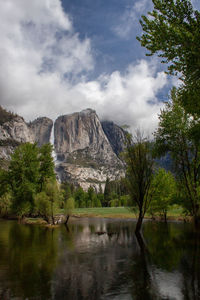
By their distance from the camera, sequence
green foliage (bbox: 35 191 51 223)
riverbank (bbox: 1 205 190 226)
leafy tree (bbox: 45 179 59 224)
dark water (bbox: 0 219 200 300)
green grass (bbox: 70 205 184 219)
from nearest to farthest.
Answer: dark water (bbox: 0 219 200 300) < green foliage (bbox: 35 191 51 223) < leafy tree (bbox: 45 179 59 224) < riverbank (bbox: 1 205 190 226) < green grass (bbox: 70 205 184 219)

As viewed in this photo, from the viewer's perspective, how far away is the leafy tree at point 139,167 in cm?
2930

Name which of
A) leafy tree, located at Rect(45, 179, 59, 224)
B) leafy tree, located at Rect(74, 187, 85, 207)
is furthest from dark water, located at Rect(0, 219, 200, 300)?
leafy tree, located at Rect(74, 187, 85, 207)

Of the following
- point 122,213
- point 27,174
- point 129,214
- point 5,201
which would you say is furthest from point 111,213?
point 27,174

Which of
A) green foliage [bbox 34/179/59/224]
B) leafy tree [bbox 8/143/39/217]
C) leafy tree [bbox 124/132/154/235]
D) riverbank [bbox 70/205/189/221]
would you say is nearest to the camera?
leafy tree [bbox 124/132/154/235]

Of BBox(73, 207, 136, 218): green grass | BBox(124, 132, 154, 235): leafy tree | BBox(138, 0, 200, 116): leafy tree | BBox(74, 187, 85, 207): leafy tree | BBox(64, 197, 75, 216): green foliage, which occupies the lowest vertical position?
BBox(73, 207, 136, 218): green grass

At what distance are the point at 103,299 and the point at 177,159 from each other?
2192 centimetres

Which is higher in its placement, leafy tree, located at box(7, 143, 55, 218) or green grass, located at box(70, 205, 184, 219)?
leafy tree, located at box(7, 143, 55, 218)

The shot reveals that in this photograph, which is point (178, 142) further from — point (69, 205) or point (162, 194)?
point (69, 205)

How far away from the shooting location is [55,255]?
17359mm

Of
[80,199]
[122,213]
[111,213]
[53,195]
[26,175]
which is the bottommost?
[111,213]

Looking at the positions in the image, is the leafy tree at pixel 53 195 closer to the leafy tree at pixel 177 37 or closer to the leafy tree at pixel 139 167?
the leafy tree at pixel 139 167

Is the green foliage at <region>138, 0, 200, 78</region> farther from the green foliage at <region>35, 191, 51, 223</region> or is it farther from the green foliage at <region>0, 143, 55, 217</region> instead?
the green foliage at <region>0, 143, 55, 217</region>

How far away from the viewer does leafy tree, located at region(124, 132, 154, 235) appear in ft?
96.1

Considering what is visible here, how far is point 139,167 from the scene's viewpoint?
2950cm
